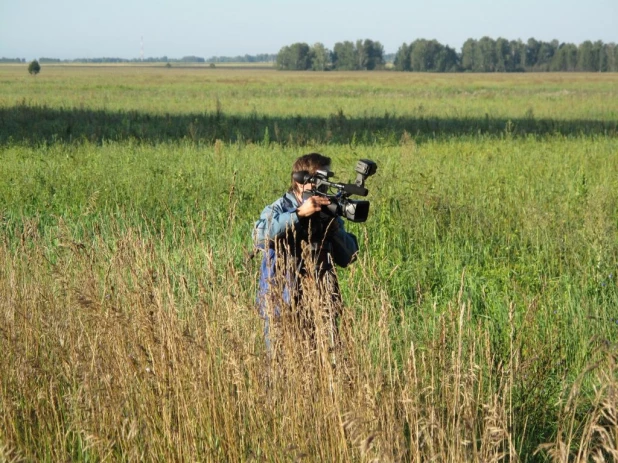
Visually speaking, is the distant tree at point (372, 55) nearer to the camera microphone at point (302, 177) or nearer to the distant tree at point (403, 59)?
the distant tree at point (403, 59)

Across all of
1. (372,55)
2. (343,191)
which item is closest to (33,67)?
(343,191)

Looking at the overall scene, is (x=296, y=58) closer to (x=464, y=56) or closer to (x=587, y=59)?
(x=464, y=56)

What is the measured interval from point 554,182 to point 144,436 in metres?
7.54

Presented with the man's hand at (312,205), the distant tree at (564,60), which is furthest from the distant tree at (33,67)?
the distant tree at (564,60)

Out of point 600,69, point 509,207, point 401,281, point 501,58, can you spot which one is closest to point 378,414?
point 401,281

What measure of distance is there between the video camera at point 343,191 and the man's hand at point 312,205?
0.9 inches

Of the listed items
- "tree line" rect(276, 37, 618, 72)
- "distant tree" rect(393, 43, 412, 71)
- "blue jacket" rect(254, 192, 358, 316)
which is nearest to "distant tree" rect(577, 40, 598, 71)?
"tree line" rect(276, 37, 618, 72)

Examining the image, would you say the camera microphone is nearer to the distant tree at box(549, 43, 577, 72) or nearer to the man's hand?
the man's hand

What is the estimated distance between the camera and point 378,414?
2926 millimetres

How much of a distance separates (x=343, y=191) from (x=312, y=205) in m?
0.17

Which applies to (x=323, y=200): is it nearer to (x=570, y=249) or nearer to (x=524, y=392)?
(x=524, y=392)

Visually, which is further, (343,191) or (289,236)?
(289,236)

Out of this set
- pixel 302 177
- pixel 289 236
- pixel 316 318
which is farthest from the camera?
pixel 289 236

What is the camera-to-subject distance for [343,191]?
3816 millimetres
